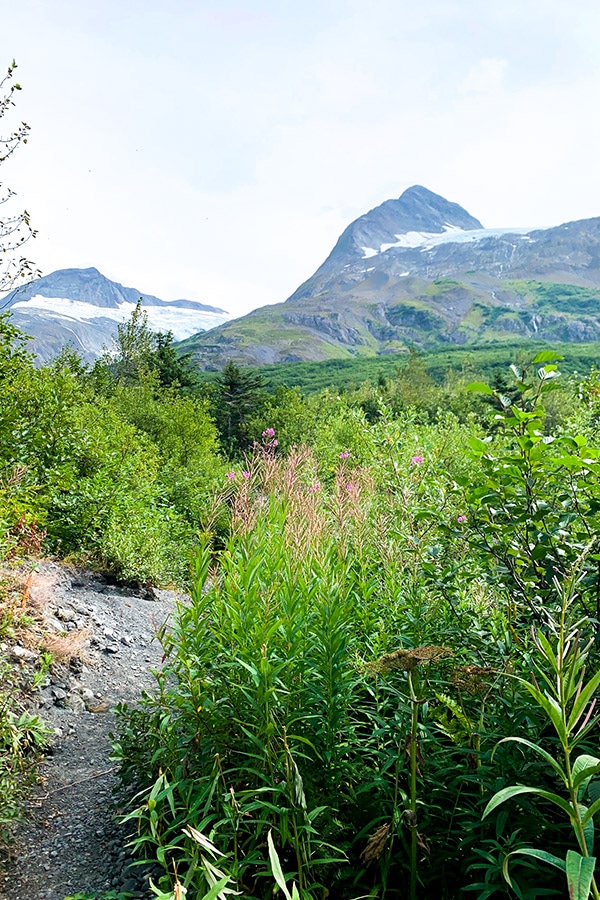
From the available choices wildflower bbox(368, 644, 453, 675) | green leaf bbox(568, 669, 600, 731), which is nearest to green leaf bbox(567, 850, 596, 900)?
green leaf bbox(568, 669, 600, 731)

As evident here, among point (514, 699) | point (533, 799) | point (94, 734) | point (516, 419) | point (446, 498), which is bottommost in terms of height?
point (94, 734)

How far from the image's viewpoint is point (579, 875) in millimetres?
948

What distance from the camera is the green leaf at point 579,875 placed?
3.04 ft

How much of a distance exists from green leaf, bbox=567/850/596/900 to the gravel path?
8.54 ft

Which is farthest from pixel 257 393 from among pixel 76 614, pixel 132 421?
pixel 76 614

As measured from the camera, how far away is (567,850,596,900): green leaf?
0.93m

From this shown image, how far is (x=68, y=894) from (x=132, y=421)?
2072 centimetres

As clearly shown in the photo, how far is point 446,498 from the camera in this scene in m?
3.60

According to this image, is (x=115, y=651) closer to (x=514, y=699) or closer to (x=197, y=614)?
(x=197, y=614)

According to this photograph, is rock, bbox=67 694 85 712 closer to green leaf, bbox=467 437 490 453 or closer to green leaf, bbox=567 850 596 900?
green leaf, bbox=467 437 490 453

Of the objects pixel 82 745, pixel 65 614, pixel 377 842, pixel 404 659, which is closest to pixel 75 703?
pixel 82 745

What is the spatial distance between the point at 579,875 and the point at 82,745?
426 centimetres

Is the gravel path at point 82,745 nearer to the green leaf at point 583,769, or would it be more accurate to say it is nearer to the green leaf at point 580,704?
the green leaf at point 583,769

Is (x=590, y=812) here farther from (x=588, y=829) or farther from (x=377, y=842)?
(x=377, y=842)
